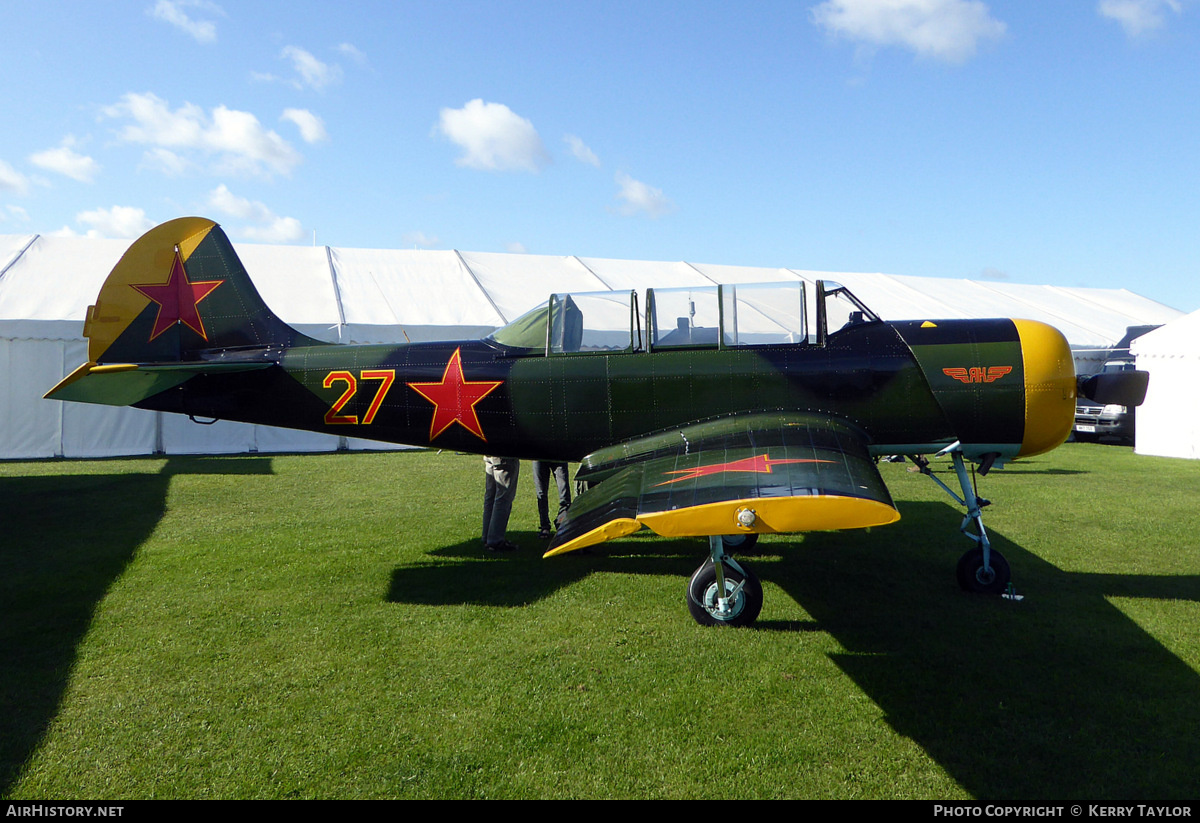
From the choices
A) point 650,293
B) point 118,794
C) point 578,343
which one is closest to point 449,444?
point 578,343

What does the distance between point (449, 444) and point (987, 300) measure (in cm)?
2452

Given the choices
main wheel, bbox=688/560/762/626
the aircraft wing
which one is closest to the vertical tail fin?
the aircraft wing

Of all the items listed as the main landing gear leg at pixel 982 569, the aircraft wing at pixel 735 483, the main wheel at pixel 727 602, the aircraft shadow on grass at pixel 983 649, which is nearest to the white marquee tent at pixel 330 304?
the aircraft shadow on grass at pixel 983 649

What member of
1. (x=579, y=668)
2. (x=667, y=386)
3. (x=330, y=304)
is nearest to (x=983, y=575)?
(x=667, y=386)

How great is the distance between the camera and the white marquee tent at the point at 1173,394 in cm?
1695

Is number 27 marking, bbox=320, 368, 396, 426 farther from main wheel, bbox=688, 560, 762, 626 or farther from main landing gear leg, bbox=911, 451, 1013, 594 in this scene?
main landing gear leg, bbox=911, 451, 1013, 594

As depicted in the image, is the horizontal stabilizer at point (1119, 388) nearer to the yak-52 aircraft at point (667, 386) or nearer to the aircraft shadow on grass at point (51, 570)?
the yak-52 aircraft at point (667, 386)

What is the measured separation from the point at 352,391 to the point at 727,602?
3.94m

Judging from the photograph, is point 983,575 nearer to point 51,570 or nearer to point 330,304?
point 51,570

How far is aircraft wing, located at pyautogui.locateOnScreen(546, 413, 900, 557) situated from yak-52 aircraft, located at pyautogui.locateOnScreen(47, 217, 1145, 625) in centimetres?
3

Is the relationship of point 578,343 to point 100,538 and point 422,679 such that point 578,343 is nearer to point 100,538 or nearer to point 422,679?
point 422,679

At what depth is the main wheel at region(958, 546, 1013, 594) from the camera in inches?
248

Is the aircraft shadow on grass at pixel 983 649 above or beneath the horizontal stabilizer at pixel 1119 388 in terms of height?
beneath

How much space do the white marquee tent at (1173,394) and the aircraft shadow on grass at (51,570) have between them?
67.6ft
